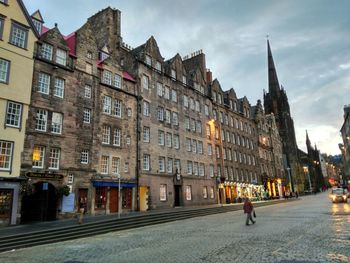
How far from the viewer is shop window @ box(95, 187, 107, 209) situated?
89.2ft

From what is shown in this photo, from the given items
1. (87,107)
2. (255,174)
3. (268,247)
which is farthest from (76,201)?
(255,174)

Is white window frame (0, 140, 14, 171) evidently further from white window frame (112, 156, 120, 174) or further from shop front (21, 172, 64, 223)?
white window frame (112, 156, 120, 174)

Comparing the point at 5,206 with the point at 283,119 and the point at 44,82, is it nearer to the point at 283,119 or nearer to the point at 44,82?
the point at 44,82

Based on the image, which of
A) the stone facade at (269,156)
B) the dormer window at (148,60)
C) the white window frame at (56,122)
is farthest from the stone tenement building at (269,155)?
the white window frame at (56,122)

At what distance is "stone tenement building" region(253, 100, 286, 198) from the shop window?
Result: 132 ft

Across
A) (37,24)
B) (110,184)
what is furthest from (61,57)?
(110,184)

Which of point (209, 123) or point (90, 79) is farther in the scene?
point (209, 123)

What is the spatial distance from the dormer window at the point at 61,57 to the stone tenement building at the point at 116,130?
0.30 ft

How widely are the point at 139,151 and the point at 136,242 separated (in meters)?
18.0

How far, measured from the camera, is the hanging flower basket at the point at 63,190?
23.3 m

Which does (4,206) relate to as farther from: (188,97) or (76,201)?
(188,97)

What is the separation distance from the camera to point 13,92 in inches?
872

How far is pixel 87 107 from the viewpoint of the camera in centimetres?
2781

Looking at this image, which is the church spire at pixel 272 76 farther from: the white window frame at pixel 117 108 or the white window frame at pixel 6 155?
the white window frame at pixel 6 155
